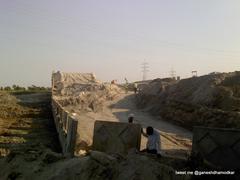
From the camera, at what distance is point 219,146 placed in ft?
32.0

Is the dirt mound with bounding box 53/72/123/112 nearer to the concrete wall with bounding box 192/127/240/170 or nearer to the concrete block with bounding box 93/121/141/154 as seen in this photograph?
the concrete block with bounding box 93/121/141/154

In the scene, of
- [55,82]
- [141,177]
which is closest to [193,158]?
[141,177]

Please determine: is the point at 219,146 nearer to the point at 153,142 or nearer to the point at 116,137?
the point at 153,142

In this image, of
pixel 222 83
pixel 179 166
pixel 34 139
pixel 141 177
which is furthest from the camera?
pixel 222 83

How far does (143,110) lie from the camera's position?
35.3 m

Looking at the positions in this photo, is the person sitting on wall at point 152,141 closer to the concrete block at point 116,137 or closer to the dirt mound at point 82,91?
the concrete block at point 116,137

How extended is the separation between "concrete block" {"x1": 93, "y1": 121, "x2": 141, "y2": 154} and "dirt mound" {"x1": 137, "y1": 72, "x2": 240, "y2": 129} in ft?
29.2

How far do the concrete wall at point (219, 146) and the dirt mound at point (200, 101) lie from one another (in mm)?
9927

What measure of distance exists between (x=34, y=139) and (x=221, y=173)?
14001mm

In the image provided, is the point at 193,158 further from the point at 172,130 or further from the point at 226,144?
the point at 172,130

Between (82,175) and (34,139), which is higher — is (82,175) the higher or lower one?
the higher one

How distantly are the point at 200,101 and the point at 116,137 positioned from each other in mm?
17055

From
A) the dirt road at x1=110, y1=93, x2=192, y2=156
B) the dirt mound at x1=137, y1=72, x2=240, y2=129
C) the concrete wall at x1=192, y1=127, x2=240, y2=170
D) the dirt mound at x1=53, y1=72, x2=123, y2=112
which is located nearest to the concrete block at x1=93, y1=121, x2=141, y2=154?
the dirt road at x1=110, y1=93, x2=192, y2=156

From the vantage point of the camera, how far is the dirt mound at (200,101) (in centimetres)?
2280
